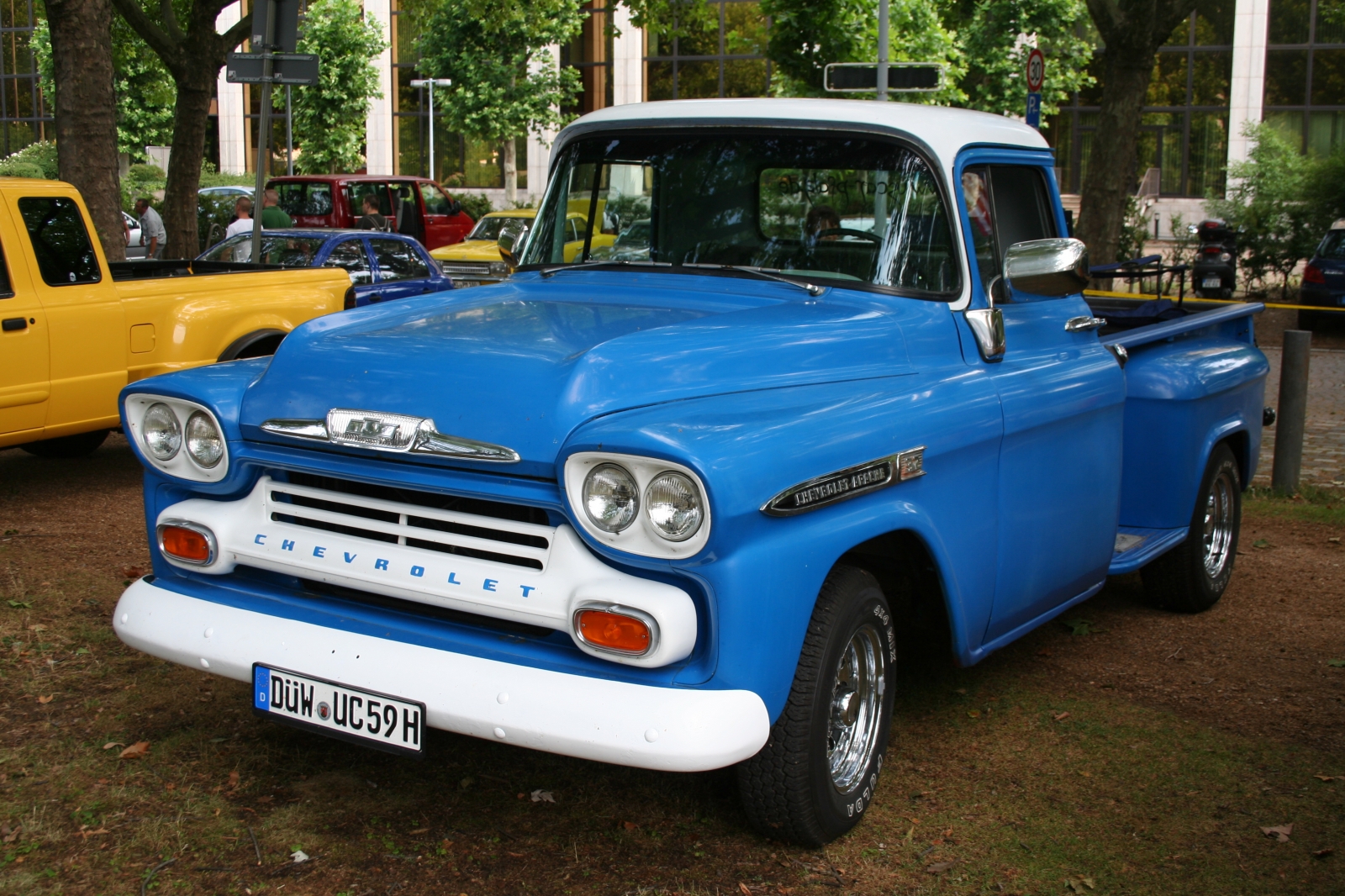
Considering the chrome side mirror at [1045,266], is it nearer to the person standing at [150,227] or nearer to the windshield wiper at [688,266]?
the windshield wiper at [688,266]

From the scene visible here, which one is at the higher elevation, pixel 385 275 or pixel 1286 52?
pixel 1286 52

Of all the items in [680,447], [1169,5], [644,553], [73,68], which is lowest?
[644,553]

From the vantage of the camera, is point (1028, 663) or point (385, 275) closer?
point (1028, 663)

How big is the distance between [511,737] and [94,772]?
5.52ft

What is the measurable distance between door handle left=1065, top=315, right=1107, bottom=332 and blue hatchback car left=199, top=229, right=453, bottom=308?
29.8 feet

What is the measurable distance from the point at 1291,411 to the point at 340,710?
7.03m

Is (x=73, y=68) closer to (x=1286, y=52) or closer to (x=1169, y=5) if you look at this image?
(x=1169, y=5)

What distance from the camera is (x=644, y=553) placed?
2.93 metres

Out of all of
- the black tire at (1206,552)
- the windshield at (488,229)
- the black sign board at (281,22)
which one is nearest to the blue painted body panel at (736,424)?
the black tire at (1206,552)

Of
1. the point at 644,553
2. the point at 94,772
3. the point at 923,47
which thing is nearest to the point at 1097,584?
the point at 644,553

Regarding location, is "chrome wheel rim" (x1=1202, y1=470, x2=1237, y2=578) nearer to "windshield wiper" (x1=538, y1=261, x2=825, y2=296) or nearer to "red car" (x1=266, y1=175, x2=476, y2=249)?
"windshield wiper" (x1=538, y1=261, x2=825, y2=296)

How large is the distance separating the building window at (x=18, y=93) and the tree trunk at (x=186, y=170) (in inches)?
1641

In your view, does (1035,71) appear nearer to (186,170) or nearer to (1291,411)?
(1291,411)

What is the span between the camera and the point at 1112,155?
52.0ft
